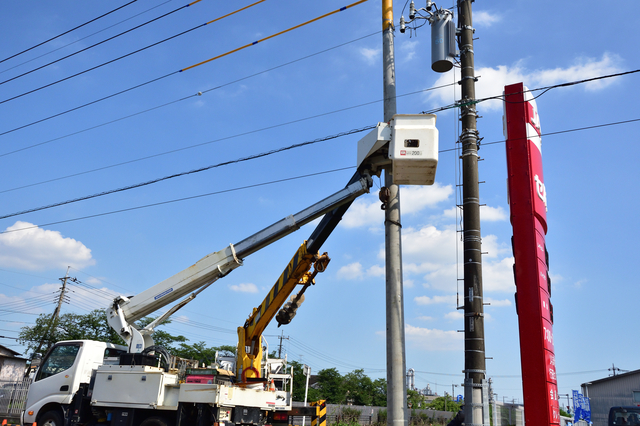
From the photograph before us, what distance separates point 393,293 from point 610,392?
30265mm

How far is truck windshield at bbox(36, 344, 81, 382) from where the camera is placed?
13.2 m

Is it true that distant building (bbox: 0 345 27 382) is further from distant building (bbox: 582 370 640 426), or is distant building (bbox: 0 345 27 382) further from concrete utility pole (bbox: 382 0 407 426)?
distant building (bbox: 582 370 640 426)

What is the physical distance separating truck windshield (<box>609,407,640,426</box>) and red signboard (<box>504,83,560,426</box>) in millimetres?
5602

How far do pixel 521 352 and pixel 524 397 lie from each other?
83 cm

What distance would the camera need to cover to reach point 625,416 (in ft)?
44.8

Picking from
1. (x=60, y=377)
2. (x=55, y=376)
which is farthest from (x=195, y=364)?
(x=55, y=376)

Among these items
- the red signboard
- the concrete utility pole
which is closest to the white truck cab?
the concrete utility pole

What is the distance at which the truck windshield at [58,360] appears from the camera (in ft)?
43.5

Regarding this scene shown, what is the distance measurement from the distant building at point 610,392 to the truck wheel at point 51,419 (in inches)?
1141

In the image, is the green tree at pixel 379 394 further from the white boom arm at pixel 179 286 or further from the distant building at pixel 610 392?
the white boom arm at pixel 179 286

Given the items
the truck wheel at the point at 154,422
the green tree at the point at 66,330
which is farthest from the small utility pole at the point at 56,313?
the truck wheel at the point at 154,422

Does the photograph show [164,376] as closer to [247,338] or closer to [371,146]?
[247,338]

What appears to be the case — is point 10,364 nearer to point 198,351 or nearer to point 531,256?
point 198,351

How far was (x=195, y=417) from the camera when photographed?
37.3 ft
